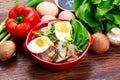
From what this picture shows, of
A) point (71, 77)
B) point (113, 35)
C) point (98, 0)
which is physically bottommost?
point (71, 77)

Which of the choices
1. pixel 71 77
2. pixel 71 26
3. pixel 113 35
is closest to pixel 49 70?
pixel 71 77

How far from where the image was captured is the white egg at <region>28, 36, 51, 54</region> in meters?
0.97

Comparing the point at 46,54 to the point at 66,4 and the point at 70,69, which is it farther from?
the point at 66,4

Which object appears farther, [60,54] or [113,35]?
[113,35]

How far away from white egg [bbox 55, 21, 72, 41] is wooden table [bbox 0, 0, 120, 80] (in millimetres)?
122

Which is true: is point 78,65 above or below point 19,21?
below

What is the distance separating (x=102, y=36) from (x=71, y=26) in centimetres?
13

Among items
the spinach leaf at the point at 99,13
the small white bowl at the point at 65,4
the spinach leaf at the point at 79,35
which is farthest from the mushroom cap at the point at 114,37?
the small white bowl at the point at 65,4

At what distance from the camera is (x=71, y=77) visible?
99cm

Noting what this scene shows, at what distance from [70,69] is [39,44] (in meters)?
0.15

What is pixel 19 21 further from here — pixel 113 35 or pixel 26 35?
pixel 113 35

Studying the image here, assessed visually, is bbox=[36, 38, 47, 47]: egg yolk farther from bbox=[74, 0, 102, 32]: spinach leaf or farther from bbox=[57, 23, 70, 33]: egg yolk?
bbox=[74, 0, 102, 32]: spinach leaf

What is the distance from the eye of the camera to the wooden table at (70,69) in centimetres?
99

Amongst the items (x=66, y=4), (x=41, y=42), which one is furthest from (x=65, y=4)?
(x=41, y=42)
